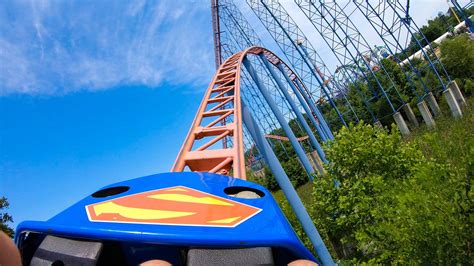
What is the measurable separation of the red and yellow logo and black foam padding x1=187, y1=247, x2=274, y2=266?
0.42ft

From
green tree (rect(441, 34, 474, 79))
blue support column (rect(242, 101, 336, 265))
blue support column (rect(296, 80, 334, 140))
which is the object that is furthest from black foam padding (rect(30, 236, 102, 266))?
green tree (rect(441, 34, 474, 79))

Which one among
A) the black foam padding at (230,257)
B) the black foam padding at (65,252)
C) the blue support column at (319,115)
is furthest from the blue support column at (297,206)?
the blue support column at (319,115)

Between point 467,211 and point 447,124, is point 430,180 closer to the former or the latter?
point 467,211

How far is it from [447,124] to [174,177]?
43.9 feet

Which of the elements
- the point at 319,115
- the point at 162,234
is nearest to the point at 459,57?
the point at 319,115

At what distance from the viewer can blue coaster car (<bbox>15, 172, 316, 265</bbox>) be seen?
4.06 feet

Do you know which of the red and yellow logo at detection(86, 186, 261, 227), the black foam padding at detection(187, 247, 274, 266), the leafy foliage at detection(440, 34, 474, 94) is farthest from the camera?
the leafy foliage at detection(440, 34, 474, 94)

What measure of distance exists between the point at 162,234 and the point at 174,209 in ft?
0.66

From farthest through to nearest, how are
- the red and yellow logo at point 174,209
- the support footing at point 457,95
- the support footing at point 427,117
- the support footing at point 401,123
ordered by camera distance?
the support footing at point 401,123 → the support footing at point 457,95 → the support footing at point 427,117 → the red and yellow logo at point 174,209

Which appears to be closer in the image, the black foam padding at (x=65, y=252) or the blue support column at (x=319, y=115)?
the black foam padding at (x=65, y=252)

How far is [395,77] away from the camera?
21.7 m

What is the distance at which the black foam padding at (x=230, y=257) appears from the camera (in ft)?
3.95

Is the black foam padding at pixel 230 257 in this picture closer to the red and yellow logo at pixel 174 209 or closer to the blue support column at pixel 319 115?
the red and yellow logo at pixel 174 209

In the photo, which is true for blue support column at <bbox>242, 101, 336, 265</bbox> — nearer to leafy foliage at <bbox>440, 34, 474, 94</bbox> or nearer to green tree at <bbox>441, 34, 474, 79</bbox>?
leafy foliage at <bbox>440, 34, 474, 94</bbox>
